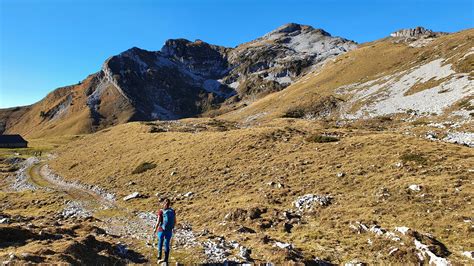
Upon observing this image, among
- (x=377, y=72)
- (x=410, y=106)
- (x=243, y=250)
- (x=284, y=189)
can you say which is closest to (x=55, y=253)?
(x=243, y=250)

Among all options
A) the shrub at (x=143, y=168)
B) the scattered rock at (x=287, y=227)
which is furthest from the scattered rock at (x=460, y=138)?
the shrub at (x=143, y=168)

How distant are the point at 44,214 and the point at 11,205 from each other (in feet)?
33.0

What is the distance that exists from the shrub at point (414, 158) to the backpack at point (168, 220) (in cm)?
2152

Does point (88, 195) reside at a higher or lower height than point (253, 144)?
lower

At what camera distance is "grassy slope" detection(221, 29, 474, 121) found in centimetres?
10950

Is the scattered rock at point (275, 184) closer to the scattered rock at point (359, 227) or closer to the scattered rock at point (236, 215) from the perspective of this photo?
the scattered rock at point (236, 215)

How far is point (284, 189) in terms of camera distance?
1134 inches

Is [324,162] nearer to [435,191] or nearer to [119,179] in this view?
[435,191]

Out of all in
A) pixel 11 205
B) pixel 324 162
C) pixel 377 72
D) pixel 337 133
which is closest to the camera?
pixel 324 162

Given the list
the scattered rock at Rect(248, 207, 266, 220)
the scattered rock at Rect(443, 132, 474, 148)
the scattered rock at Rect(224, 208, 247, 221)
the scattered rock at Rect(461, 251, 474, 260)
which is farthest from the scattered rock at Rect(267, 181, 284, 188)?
the scattered rock at Rect(443, 132, 474, 148)

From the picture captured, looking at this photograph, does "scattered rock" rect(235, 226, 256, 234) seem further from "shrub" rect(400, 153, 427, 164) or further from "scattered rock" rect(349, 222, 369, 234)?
"shrub" rect(400, 153, 427, 164)

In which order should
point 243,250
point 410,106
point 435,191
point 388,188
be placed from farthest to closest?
point 410,106 → point 388,188 → point 435,191 → point 243,250

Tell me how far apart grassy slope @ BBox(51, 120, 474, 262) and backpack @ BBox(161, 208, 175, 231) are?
4.89 meters

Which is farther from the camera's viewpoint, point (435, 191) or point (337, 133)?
point (337, 133)
